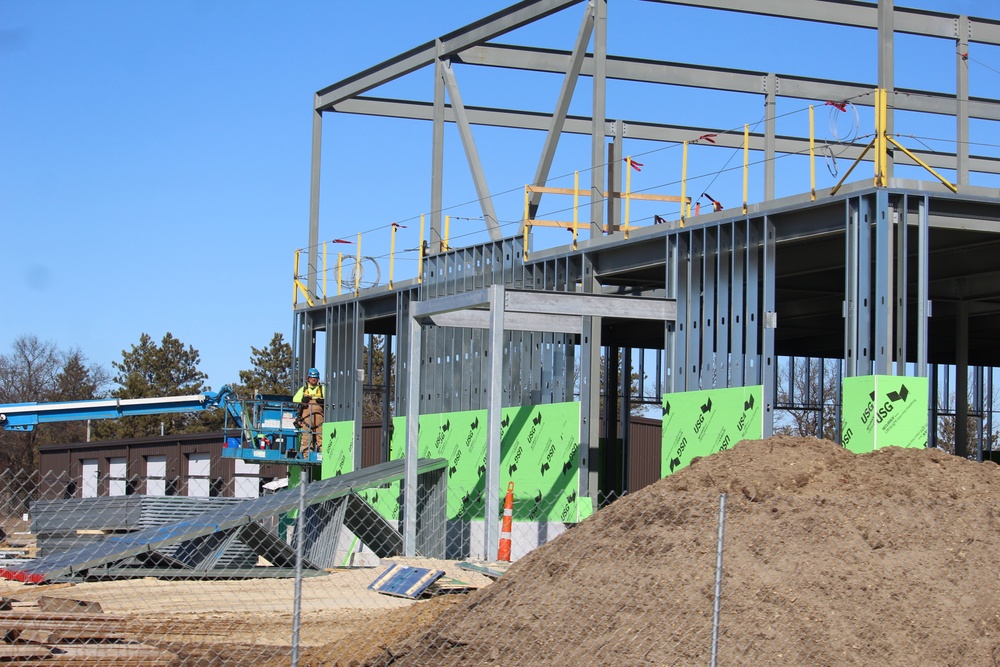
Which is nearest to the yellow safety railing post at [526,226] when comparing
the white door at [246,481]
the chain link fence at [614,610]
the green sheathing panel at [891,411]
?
the green sheathing panel at [891,411]

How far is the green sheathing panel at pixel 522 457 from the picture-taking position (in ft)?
68.3

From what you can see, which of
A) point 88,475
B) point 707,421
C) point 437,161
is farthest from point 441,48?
point 88,475

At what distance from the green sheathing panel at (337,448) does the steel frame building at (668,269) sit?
0.32 m

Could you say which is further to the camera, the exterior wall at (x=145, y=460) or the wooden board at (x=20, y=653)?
the exterior wall at (x=145, y=460)

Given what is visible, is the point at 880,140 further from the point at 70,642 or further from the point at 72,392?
the point at 72,392

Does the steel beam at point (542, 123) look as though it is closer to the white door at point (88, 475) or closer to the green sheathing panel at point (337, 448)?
the green sheathing panel at point (337, 448)

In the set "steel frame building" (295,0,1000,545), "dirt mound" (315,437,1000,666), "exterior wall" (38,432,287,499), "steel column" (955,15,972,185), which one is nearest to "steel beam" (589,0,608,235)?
"steel frame building" (295,0,1000,545)

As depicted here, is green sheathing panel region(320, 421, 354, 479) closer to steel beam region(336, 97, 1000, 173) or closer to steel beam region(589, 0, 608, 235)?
steel beam region(336, 97, 1000, 173)

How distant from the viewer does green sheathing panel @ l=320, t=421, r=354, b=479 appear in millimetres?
28047

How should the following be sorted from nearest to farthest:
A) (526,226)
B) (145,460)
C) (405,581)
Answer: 1. (405,581)
2. (526,226)
3. (145,460)

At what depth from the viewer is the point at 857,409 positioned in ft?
51.2

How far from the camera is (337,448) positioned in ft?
94.1

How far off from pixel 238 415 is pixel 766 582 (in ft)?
63.2

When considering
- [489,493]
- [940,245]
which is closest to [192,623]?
[489,493]
